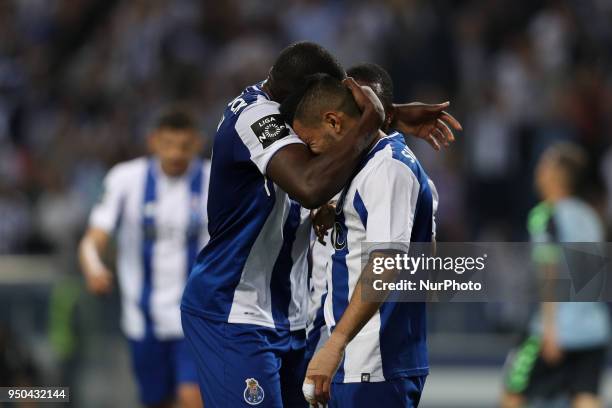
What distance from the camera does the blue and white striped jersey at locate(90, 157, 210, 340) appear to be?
7746 millimetres

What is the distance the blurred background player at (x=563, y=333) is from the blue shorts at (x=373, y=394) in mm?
3398

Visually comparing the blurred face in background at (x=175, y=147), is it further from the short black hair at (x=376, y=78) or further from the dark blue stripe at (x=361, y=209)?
the dark blue stripe at (x=361, y=209)

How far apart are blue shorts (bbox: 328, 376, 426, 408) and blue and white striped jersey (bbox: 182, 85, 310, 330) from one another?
520 millimetres

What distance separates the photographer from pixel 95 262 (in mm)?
7398

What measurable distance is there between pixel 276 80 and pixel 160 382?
3357 millimetres

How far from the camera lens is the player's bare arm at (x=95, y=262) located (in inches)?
285

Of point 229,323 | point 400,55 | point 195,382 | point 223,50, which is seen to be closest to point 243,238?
point 229,323

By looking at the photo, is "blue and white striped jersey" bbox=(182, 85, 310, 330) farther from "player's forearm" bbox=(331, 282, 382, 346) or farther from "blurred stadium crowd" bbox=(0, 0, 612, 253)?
"blurred stadium crowd" bbox=(0, 0, 612, 253)

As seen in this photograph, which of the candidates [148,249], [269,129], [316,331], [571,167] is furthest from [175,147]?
[269,129]

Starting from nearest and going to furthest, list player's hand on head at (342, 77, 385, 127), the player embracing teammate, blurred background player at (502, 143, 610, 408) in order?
player's hand on head at (342, 77, 385, 127) → the player embracing teammate → blurred background player at (502, 143, 610, 408)

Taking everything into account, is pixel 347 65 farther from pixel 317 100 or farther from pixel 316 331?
pixel 317 100

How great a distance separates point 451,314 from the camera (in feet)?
36.3

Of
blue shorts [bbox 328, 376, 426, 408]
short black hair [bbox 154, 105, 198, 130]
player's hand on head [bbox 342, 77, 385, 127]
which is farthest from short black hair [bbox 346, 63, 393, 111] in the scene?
short black hair [bbox 154, 105, 198, 130]

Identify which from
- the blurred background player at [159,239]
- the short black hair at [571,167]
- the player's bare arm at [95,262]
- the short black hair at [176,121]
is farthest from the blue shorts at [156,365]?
the short black hair at [571,167]
